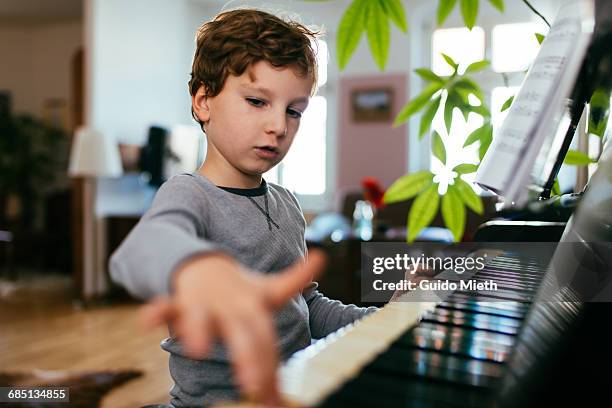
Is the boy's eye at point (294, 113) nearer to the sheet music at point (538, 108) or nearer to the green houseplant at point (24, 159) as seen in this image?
the sheet music at point (538, 108)

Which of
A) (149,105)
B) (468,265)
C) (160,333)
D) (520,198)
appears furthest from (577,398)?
→ (149,105)

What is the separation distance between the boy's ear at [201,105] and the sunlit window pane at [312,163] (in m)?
5.72

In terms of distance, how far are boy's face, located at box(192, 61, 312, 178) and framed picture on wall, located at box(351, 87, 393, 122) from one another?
5729mm

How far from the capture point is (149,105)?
5699 millimetres

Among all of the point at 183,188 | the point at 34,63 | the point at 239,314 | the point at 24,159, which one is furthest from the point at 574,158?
the point at 34,63

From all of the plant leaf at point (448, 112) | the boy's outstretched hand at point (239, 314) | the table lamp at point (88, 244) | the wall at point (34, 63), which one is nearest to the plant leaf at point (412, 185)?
the plant leaf at point (448, 112)

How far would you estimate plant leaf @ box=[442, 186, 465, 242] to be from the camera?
1.00m

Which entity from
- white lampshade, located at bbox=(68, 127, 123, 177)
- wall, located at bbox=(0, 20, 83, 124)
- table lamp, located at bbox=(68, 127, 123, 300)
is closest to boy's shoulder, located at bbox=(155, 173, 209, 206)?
white lampshade, located at bbox=(68, 127, 123, 177)

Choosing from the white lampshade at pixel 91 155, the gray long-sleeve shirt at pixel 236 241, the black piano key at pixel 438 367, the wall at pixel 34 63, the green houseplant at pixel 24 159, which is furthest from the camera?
the wall at pixel 34 63

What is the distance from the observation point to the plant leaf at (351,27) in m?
0.84

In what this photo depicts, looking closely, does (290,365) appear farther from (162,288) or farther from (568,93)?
(568,93)

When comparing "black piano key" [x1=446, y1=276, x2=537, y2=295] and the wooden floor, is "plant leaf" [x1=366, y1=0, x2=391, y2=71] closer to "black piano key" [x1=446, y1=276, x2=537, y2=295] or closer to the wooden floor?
"black piano key" [x1=446, y1=276, x2=537, y2=295]

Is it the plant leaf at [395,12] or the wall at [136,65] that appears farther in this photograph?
the wall at [136,65]

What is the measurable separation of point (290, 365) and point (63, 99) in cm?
814
